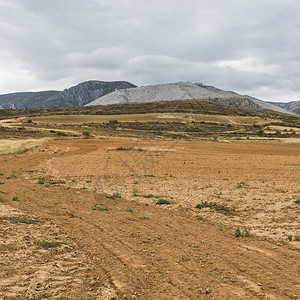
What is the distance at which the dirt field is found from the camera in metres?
5.27

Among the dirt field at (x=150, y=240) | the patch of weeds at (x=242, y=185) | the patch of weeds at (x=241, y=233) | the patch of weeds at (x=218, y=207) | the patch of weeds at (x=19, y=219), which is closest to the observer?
the dirt field at (x=150, y=240)

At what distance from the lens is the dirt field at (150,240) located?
17.3ft

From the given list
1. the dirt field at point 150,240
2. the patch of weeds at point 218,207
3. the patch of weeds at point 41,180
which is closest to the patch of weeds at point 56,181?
the dirt field at point 150,240

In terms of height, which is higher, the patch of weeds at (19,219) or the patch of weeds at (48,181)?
the patch of weeds at (19,219)

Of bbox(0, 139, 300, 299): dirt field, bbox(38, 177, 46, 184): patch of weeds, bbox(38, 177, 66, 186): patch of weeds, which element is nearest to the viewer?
bbox(0, 139, 300, 299): dirt field

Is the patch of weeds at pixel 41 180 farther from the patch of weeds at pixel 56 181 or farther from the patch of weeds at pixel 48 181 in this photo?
the patch of weeds at pixel 56 181

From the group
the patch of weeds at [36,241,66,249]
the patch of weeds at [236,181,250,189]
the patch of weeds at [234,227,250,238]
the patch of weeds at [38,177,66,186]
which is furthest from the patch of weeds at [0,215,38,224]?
the patch of weeds at [236,181,250,189]

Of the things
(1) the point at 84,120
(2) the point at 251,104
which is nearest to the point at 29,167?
(1) the point at 84,120

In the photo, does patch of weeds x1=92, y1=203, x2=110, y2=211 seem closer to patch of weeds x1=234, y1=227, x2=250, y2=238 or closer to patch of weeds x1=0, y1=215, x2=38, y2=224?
patch of weeds x1=0, y1=215, x2=38, y2=224

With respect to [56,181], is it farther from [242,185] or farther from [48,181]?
[242,185]

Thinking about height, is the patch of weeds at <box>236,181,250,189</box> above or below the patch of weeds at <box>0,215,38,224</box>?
below

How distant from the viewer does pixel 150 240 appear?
7891 mm

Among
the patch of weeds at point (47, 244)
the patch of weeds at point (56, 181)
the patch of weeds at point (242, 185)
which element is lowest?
the patch of weeds at point (56, 181)

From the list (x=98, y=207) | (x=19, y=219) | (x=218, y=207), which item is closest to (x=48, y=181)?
(x=98, y=207)
